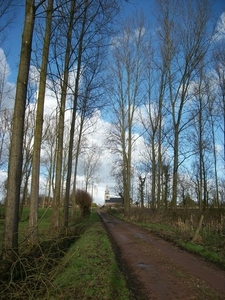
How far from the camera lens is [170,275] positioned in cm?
599

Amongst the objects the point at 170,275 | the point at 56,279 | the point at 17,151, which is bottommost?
the point at 170,275

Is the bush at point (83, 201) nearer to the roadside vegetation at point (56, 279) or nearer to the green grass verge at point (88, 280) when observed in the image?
the green grass verge at point (88, 280)

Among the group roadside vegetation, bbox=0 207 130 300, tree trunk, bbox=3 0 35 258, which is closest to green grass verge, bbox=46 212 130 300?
roadside vegetation, bbox=0 207 130 300

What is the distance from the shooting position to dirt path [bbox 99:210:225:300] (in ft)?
15.9

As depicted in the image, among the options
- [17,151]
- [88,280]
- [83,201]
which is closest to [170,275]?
[88,280]

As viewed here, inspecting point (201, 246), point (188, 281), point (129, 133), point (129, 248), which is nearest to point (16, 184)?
point (188, 281)

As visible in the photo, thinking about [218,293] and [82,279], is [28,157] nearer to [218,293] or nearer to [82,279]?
[82,279]

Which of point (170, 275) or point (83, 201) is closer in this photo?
point (170, 275)

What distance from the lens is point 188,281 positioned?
5551 millimetres

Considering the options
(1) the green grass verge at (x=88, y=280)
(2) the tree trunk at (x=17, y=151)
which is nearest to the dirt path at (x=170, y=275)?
(1) the green grass verge at (x=88, y=280)

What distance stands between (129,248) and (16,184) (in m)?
6.16

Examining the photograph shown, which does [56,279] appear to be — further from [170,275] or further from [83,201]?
[83,201]

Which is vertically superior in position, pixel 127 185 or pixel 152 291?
pixel 127 185

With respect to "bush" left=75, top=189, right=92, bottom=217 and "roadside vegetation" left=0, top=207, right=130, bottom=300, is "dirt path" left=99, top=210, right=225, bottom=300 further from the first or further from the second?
"bush" left=75, top=189, right=92, bottom=217
